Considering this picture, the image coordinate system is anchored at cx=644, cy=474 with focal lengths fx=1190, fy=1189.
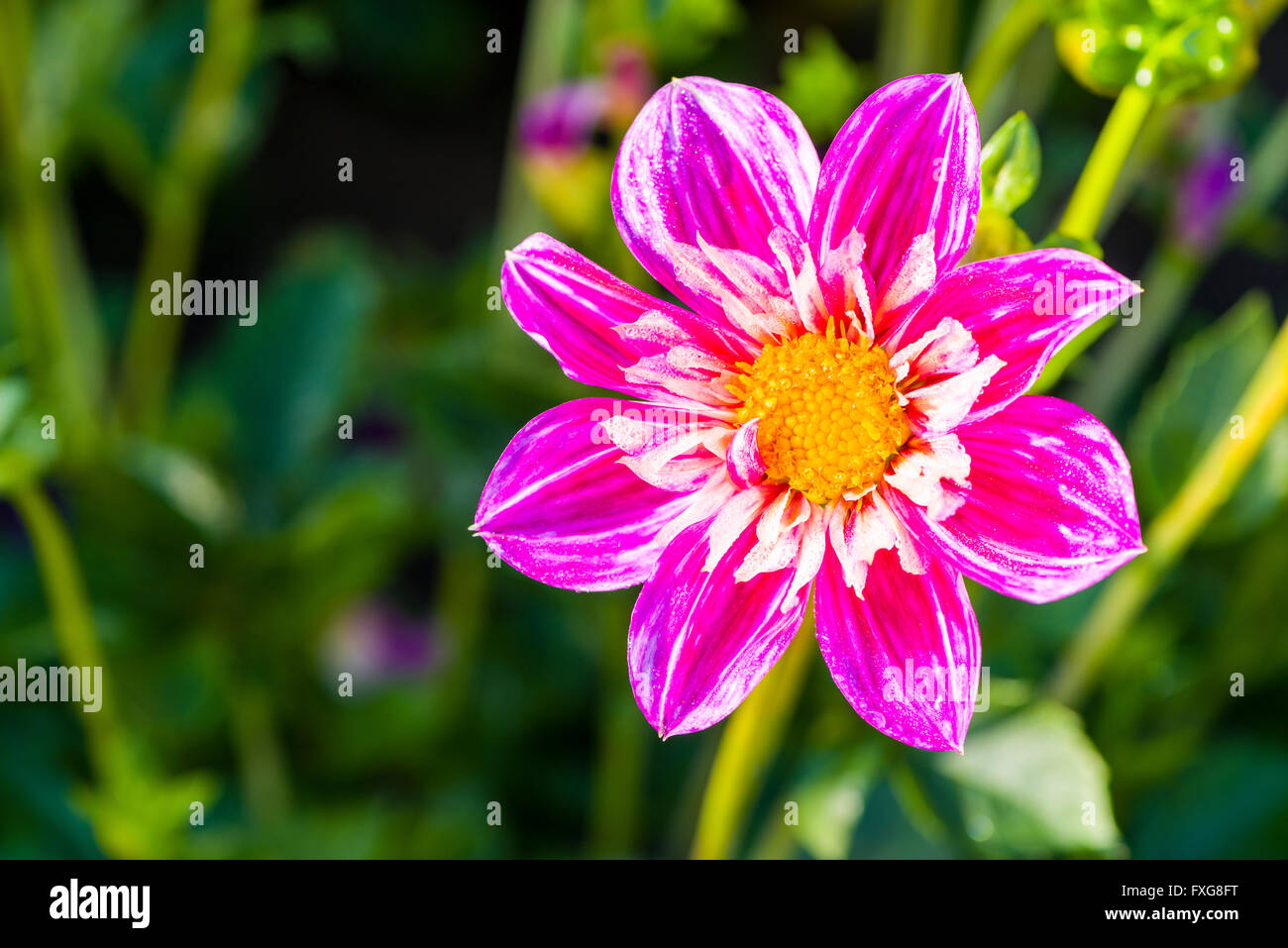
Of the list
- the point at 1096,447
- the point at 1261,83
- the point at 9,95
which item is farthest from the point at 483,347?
the point at 1261,83

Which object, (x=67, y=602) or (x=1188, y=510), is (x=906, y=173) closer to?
(x=1188, y=510)

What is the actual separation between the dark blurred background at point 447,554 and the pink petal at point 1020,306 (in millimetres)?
194

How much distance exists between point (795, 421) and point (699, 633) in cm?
9

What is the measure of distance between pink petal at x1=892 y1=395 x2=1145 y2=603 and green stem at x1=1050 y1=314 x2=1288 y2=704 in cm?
18

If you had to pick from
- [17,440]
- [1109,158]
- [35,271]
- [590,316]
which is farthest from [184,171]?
[1109,158]

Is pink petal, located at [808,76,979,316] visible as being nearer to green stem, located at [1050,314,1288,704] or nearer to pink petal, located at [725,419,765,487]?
pink petal, located at [725,419,765,487]

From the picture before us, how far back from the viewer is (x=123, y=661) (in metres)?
0.89

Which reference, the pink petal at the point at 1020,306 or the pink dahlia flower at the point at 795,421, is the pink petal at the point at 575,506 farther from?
the pink petal at the point at 1020,306

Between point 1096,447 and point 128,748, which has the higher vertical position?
point 1096,447

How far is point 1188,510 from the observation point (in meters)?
0.58

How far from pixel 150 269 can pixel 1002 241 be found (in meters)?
0.88

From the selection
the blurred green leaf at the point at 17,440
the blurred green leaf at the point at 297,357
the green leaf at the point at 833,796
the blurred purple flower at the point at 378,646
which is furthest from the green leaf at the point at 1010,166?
the blurred purple flower at the point at 378,646

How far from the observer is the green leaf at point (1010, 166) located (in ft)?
1.38
